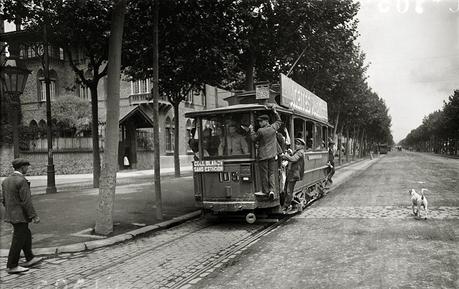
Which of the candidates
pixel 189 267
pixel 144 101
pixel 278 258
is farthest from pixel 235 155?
pixel 144 101

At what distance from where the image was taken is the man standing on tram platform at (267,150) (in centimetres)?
938

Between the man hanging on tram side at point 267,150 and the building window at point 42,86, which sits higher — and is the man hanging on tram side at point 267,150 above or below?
below

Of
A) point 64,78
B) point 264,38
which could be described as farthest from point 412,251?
point 64,78

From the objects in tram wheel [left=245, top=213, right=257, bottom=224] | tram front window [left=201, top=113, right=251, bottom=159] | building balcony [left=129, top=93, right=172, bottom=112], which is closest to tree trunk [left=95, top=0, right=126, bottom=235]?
tram front window [left=201, top=113, right=251, bottom=159]

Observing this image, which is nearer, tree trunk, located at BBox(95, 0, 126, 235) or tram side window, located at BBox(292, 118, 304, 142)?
tree trunk, located at BBox(95, 0, 126, 235)

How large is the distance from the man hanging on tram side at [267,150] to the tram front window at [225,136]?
0.34m

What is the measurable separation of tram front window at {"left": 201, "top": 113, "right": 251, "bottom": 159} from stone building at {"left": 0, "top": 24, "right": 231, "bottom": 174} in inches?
678

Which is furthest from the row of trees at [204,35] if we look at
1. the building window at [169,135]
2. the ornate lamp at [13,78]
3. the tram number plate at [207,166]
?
the building window at [169,135]

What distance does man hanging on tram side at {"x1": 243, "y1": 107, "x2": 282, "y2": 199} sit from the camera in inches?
369

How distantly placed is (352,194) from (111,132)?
9842mm

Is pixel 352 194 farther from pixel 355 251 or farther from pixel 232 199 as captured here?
pixel 355 251

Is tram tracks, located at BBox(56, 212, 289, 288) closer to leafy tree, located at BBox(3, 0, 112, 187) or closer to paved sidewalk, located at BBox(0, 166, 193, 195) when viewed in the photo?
leafy tree, located at BBox(3, 0, 112, 187)

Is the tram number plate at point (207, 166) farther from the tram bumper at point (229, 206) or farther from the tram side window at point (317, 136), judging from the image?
the tram side window at point (317, 136)

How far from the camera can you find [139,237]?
8945mm
